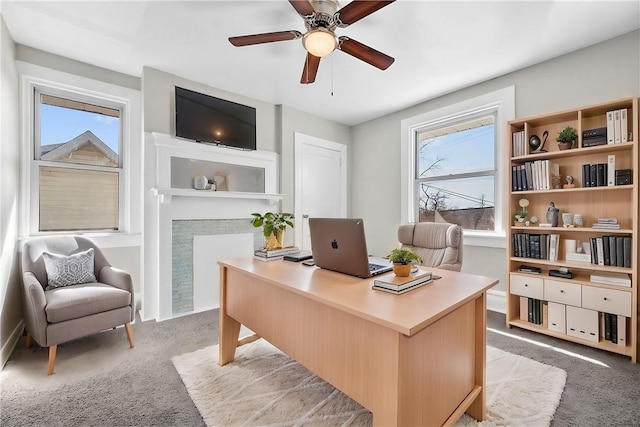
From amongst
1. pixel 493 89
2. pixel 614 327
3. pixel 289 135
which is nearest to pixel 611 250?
pixel 614 327

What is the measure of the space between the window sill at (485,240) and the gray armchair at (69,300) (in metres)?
3.33

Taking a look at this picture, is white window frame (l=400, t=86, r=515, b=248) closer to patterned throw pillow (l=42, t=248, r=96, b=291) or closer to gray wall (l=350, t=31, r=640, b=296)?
gray wall (l=350, t=31, r=640, b=296)

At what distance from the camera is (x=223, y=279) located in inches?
79.6

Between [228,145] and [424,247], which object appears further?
[228,145]

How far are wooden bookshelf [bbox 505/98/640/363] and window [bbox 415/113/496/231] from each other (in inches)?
19.8

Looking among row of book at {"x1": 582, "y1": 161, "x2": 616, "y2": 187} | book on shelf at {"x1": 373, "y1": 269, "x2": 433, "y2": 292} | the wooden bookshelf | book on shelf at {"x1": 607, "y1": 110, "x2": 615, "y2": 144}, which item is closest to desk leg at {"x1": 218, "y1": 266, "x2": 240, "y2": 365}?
book on shelf at {"x1": 373, "y1": 269, "x2": 433, "y2": 292}

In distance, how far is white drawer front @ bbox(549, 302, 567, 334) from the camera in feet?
7.68

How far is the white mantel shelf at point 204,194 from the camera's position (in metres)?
2.79

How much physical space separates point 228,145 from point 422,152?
2487mm

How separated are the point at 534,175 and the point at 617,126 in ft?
1.97

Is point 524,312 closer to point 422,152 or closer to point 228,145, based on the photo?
point 422,152

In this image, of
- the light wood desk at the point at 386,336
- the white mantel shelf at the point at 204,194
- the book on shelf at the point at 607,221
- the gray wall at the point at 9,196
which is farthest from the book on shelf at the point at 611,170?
the gray wall at the point at 9,196

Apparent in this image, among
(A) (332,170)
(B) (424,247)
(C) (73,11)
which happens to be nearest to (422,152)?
(A) (332,170)

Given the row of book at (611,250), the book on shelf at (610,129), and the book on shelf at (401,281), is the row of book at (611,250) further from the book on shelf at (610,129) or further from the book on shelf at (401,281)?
the book on shelf at (401,281)
